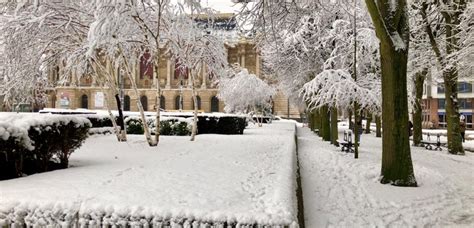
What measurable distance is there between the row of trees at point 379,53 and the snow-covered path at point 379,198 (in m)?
0.73

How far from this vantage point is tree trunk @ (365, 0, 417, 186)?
8.44m

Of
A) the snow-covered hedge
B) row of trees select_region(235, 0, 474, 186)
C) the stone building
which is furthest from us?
the stone building

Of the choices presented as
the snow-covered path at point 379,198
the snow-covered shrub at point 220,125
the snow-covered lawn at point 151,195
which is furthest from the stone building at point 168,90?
the snow-covered lawn at point 151,195

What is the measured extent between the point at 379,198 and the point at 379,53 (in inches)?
175

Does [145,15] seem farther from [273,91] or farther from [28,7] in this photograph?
[273,91]

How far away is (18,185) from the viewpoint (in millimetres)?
5258

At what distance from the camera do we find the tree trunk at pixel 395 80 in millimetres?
8438

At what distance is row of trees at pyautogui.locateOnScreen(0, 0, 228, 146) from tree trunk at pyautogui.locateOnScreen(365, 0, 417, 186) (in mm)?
4694

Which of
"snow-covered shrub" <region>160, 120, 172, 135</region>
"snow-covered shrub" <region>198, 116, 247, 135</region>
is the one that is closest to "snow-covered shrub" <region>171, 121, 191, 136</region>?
"snow-covered shrub" <region>160, 120, 172, 135</region>

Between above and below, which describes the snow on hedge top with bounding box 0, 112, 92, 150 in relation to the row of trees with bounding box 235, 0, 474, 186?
below

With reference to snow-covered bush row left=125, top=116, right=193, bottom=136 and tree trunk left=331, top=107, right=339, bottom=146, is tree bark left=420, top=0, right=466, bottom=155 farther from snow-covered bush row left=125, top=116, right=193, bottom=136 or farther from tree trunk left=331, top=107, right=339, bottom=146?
snow-covered bush row left=125, top=116, right=193, bottom=136

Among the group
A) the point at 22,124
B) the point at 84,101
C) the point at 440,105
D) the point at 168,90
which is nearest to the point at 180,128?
the point at 22,124

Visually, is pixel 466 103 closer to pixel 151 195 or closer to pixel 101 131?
pixel 101 131

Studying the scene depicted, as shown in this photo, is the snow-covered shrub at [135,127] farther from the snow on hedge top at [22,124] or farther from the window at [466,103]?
the window at [466,103]
